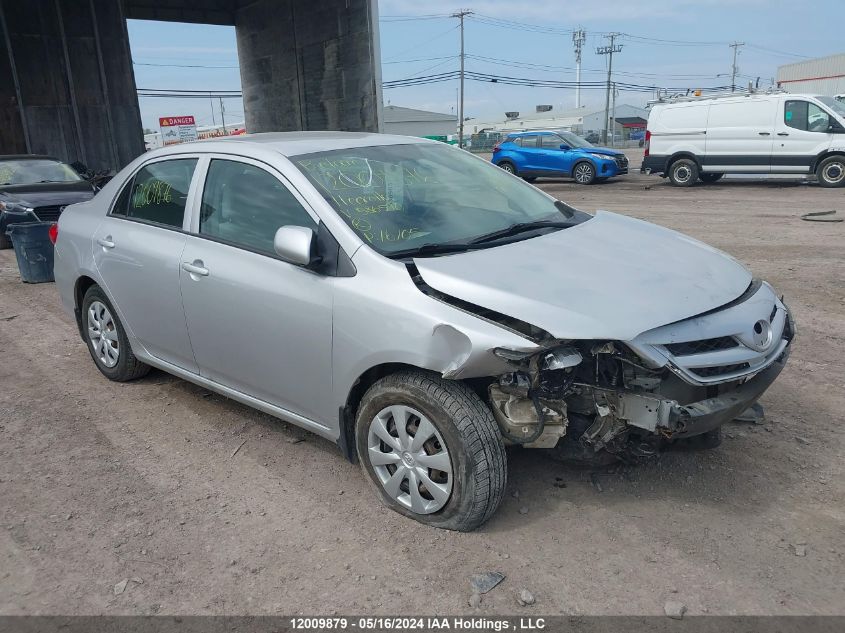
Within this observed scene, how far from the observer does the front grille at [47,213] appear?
33.9 feet

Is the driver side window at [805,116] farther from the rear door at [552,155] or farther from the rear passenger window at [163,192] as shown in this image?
the rear passenger window at [163,192]

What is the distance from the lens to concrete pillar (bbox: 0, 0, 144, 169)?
19.3m

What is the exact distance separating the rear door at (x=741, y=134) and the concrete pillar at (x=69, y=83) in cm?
1751

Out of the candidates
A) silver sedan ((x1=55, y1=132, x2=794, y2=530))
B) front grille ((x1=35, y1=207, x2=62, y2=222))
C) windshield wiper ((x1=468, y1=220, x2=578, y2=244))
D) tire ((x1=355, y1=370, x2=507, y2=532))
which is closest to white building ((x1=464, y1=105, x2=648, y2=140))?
front grille ((x1=35, y1=207, x2=62, y2=222))

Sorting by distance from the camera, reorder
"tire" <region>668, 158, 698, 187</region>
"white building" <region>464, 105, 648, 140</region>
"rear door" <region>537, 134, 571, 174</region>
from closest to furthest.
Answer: "tire" <region>668, 158, 698, 187</region>
"rear door" <region>537, 134, 571, 174</region>
"white building" <region>464, 105, 648, 140</region>

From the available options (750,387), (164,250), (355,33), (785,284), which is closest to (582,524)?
(750,387)

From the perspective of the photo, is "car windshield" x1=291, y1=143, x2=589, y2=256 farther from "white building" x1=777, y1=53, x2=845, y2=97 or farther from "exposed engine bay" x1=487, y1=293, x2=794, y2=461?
"white building" x1=777, y1=53, x2=845, y2=97

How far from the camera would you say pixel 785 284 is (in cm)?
702

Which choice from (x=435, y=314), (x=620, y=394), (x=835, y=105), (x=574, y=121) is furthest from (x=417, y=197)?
(x=574, y=121)

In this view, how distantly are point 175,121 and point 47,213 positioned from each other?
99.4ft

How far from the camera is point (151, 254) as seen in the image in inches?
160

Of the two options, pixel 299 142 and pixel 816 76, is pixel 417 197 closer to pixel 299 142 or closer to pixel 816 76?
pixel 299 142


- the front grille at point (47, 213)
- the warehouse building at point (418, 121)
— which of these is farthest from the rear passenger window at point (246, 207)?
the warehouse building at point (418, 121)

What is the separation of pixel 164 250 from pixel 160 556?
184cm
